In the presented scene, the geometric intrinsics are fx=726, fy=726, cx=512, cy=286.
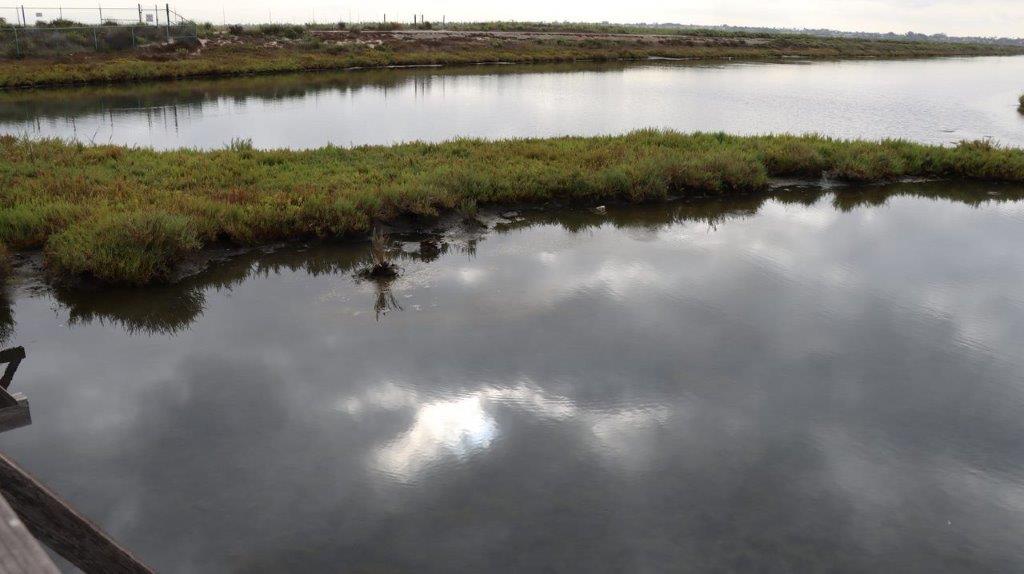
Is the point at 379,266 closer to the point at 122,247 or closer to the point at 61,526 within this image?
the point at 122,247

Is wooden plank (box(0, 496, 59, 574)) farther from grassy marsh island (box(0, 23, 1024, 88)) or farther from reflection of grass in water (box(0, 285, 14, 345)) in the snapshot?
grassy marsh island (box(0, 23, 1024, 88))

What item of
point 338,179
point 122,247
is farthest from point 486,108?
point 122,247

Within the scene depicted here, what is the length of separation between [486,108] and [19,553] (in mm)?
26960

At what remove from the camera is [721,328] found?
8789mm

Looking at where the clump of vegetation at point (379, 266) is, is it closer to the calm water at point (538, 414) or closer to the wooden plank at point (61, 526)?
the calm water at point (538, 414)

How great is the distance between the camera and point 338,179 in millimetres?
13656

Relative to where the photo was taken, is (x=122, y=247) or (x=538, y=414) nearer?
(x=538, y=414)

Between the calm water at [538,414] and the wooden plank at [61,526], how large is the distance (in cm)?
203

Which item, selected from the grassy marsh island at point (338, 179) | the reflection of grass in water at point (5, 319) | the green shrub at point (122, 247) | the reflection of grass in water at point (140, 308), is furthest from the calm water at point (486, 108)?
the reflection of grass in water at point (5, 319)

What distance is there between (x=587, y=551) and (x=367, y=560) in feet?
4.88

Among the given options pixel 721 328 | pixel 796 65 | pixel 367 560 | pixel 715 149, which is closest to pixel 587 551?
pixel 367 560

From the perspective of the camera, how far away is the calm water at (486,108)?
21469 millimetres

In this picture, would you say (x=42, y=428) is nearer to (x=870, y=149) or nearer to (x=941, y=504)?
(x=941, y=504)

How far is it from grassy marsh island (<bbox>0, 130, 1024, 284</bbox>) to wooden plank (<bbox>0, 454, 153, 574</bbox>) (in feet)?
23.8
